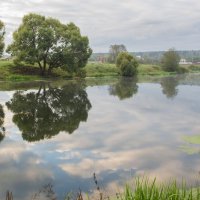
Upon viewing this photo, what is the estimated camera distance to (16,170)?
15.1 metres

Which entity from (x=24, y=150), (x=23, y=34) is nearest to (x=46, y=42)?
(x=23, y=34)

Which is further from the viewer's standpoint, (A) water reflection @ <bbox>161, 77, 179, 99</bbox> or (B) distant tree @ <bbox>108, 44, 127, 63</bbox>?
(B) distant tree @ <bbox>108, 44, 127, 63</bbox>

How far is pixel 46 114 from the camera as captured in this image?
30.6m

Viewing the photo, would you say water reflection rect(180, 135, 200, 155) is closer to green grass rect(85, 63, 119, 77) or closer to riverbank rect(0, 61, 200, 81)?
riverbank rect(0, 61, 200, 81)

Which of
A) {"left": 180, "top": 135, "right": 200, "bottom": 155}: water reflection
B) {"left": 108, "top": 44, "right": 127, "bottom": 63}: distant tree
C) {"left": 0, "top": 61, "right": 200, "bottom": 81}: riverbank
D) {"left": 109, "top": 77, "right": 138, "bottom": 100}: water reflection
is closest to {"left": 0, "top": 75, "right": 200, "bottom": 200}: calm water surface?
{"left": 180, "top": 135, "right": 200, "bottom": 155}: water reflection

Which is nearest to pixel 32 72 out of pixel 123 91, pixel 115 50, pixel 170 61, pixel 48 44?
pixel 48 44

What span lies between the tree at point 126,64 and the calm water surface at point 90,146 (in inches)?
2392

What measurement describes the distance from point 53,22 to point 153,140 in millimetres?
58934

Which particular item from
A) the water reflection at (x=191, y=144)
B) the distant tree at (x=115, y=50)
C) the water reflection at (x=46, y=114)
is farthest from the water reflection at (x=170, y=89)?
the distant tree at (x=115, y=50)

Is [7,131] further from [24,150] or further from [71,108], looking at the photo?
[71,108]

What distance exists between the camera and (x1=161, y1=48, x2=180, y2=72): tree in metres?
130

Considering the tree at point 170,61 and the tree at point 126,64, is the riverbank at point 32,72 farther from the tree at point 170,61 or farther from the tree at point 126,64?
the tree at point 170,61

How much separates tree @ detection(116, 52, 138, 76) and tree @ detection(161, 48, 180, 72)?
112 ft

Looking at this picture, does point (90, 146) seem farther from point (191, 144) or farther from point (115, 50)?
point (115, 50)
